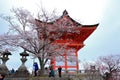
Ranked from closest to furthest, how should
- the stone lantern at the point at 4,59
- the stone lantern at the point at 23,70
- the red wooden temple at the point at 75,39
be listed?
the stone lantern at the point at 23,70 < the stone lantern at the point at 4,59 < the red wooden temple at the point at 75,39

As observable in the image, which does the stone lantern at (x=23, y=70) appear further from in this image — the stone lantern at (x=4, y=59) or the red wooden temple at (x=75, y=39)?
the red wooden temple at (x=75, y=39)

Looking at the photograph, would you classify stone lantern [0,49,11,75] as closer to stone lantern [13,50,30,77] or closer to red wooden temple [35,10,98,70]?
stone lantern [13,50,30,77]

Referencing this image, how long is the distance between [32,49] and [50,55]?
1.90 metres

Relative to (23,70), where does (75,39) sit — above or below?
above

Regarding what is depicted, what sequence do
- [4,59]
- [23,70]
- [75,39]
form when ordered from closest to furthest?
[23,70] < [4,59] < [75,39]

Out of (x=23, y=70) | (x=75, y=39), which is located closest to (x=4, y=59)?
(x=23, y=70)

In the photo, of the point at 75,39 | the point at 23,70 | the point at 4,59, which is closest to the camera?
the point at 23,70

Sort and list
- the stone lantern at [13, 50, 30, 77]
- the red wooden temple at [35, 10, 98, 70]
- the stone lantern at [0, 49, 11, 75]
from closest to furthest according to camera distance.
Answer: the stone lantern at [13, 50, 30, 77]
the stone lantern at [0, 49, 11, 75]
the red wooden temple at [35, 10, 98, 70]

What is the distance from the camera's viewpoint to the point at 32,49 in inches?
1007

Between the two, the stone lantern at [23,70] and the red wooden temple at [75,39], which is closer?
the stone lantern at [23,70]

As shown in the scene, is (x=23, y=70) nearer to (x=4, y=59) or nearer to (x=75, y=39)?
(x=4, y=59)

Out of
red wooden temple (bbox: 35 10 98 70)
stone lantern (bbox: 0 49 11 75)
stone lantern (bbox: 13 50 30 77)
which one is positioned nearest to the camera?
stone lantern (bbox: 13 50 30 77)

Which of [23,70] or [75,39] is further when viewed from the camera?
[75,39]

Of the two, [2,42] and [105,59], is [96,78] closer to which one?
[2,42]
